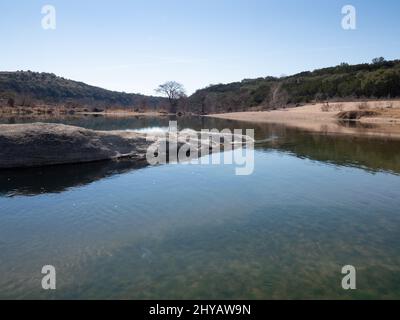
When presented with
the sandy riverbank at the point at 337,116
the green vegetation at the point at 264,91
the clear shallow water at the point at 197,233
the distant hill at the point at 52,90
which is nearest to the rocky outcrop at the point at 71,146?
the clear shallow water at the point at 197,233

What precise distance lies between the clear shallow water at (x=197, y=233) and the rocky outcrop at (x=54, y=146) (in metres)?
1.10

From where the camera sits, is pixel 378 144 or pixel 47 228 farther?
pixel 378 144

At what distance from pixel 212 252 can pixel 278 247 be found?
1.61m

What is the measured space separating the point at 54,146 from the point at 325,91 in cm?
9262

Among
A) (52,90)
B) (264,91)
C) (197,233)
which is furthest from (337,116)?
(52,90)

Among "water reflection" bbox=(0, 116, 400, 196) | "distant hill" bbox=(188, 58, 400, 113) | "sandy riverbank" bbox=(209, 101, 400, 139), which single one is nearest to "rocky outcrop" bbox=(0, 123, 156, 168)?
"water reflection" bbox=(0, 116, 400, 196)

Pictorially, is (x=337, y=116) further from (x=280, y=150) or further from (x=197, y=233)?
(x=197, y=233)

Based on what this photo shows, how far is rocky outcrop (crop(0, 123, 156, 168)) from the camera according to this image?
17.8 m

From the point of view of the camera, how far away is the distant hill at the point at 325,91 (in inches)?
3356

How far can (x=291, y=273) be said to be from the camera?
759 centimetres

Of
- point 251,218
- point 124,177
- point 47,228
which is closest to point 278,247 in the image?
point 251,218
